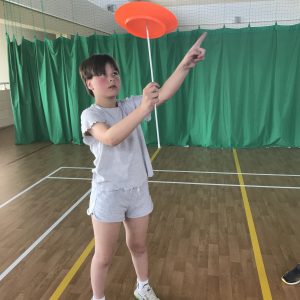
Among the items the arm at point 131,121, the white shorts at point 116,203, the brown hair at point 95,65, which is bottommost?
the white shorts at point 116,203

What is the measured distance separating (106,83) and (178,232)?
195 cm

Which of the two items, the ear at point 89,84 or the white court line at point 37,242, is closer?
the ear at point 89,84

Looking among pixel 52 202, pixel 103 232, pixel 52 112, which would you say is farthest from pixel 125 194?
pixel 52 112

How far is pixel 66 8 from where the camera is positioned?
7.22 metres

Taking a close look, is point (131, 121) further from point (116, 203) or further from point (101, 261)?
point (101, 261)

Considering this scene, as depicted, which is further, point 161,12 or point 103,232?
point 103,232

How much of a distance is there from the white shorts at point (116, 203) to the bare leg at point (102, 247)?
44mm

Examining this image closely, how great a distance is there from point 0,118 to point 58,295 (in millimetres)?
8548

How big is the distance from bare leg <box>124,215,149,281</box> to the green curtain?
15.4 feet

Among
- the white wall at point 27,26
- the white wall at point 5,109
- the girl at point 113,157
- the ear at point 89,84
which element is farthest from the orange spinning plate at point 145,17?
the white wall at point 5,109

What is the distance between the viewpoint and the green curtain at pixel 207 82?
604 cm

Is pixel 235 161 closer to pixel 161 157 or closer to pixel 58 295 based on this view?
pixel 161 157

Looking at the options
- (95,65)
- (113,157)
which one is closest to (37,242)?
(113,157)

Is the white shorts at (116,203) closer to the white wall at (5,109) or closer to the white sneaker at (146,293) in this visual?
the white sneaker at (146,293)
